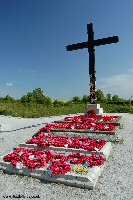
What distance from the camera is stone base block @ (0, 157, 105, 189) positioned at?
723 centimetres

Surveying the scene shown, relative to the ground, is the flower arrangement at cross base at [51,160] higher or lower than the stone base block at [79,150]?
lower

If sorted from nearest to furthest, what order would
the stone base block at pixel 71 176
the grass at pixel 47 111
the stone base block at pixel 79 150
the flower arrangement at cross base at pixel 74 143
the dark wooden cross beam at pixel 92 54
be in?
the stone base block at pixel 71 176, the stone base block at pixel 79 150, the flower arrangement at cross base at pixel 74 143, the dark wooden cross beam at pixel 92 54, the grass at pixel 47 111

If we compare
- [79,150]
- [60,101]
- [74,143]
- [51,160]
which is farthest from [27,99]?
[51,160]

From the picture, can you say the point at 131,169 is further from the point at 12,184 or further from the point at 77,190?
the point at 12,184

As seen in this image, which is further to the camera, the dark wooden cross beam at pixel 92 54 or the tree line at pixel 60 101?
the tree line at pixel 60 101

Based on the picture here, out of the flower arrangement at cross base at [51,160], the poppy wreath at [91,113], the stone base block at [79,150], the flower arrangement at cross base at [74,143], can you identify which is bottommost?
the flower arrangement at cross base at [51,160]

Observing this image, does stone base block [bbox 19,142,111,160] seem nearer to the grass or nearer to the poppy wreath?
the poppy wreath

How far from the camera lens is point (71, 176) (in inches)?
296

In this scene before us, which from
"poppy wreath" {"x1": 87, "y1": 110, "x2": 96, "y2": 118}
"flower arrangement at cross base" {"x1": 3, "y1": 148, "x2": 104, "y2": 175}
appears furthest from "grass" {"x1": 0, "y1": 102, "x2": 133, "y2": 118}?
"flower arrangement at cross base" {"x1": 3, "y1": 148, "x2": 104, "y2": 175}

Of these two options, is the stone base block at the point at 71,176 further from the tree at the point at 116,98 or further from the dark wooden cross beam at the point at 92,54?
the tree at the point at 116,98

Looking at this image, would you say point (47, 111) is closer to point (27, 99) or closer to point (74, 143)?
point (74, 143)

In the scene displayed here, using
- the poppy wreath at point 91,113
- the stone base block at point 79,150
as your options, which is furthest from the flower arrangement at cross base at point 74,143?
the poppy wreath at point 91,113

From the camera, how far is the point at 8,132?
1577 centimetres

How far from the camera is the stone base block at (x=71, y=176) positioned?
7227 millimetres
